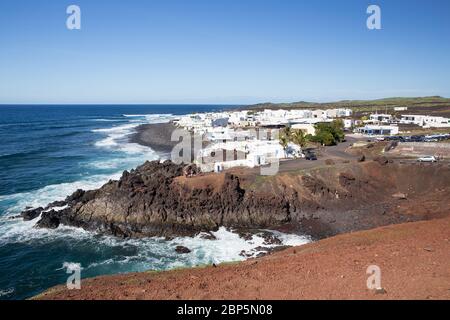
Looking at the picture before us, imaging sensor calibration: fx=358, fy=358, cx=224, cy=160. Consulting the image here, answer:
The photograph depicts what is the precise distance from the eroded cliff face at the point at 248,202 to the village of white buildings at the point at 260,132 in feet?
26.9

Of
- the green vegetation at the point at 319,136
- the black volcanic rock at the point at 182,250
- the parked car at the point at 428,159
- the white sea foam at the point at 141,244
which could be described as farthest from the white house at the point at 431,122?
the black volcanic rock at the point at 182,250

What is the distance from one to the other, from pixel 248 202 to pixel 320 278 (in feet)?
67.9

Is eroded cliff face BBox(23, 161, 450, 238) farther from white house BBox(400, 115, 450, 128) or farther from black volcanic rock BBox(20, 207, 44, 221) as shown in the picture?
white house BBox(400, 115, 450, 128)

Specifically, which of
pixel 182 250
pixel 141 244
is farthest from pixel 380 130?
pixel 141 244

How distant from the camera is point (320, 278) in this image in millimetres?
13938

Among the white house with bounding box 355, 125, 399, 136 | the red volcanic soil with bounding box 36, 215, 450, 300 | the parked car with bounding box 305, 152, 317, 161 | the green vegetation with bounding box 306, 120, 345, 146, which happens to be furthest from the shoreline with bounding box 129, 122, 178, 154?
the red volcanic soil with bounding box 36, 215, 450, 300

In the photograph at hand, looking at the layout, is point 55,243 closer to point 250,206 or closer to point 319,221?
point 250,206

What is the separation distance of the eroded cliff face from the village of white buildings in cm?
821

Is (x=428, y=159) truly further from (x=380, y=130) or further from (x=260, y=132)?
(x=260, y=132)

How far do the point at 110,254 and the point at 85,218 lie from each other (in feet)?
25.2

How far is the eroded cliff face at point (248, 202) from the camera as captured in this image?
107 ft

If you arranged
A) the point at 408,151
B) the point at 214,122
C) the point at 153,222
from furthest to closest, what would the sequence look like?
the point at 214,122 < the point at 408,151 < the point at 153,222

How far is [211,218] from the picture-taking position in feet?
109
